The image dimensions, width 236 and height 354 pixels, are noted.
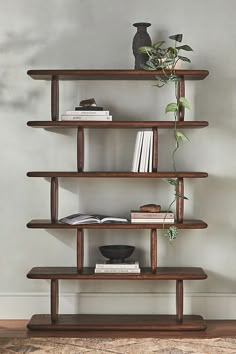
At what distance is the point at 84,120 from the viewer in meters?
4.43

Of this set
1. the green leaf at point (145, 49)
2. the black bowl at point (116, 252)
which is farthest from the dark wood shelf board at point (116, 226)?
the green leaf at point (145, 49)

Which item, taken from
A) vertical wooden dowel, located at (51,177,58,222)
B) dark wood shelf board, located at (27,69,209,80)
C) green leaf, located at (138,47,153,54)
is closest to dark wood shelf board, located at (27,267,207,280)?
vertical wooden dowel, located at (51,177,58,222)

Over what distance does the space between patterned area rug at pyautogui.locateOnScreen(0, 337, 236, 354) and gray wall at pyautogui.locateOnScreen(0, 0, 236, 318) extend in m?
0.56

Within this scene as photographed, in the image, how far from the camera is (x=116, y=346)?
411 centimetres

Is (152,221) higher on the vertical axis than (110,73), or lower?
lower

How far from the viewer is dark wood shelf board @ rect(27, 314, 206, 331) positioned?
445cm

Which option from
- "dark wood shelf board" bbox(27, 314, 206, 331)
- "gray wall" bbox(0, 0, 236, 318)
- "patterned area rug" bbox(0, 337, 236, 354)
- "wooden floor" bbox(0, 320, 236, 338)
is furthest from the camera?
"gray wall" bbox(0, 0, 236, 318)

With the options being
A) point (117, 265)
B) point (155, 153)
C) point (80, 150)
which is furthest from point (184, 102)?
point (117, 265)

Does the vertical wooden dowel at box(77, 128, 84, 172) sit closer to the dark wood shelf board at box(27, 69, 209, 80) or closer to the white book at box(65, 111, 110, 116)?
the white book at box(65, 111, 110, 116)

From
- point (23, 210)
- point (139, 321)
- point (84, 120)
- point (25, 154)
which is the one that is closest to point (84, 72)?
point (84, 120)

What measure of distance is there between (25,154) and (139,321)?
4.20ft

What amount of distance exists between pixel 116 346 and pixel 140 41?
1810 millimetres

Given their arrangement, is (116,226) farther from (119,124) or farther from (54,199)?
(119,124)

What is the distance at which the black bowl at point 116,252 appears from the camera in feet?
14.8
